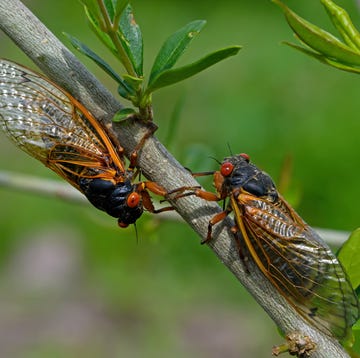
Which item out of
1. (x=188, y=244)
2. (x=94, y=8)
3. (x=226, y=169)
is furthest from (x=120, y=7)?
(x=188, y=244)

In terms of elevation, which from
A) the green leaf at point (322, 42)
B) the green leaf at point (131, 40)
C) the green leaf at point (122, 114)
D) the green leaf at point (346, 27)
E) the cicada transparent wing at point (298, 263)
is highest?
the green leaf at point (346, 27)

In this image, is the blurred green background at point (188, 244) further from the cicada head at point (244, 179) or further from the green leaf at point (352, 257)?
the green leaf at point (352, 257)

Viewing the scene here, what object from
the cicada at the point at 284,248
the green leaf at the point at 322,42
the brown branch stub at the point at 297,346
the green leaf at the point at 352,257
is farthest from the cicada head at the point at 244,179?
the green leaf at the point at 322,42

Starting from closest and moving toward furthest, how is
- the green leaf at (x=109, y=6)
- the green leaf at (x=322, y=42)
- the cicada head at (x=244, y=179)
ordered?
the green leaf at (x=322, y=42)
the green leaf at (x=109, y=6)
the cicada head at (x=244, y=179)

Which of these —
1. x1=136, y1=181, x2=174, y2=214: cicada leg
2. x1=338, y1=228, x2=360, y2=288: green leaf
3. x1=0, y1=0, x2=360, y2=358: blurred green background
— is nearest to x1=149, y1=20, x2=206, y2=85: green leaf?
x1=136, y1=181, x2=174, y2=214: cicada leg

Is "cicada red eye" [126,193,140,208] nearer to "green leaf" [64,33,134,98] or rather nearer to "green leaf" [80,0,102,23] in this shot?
"green leaf" [64,33,134,98]

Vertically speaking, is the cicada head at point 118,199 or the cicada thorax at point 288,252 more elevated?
the cicada thorax at point 288,252

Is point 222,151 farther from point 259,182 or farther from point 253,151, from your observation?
point 259,182
